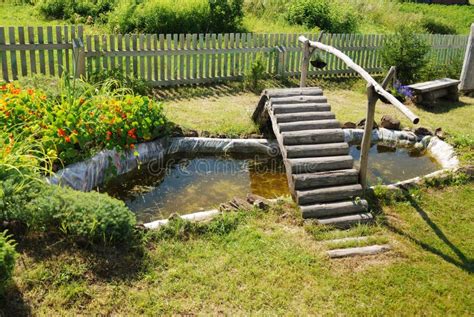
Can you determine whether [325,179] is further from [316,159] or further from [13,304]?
[13,304]

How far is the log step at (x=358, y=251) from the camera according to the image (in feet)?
17.9

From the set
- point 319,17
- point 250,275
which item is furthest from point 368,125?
point 319,17

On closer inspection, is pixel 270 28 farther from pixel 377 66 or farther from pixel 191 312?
pixel 191 312

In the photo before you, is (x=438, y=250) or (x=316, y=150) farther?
(x=316, y=150)

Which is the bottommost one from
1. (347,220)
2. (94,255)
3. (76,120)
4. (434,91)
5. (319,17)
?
(347,220)

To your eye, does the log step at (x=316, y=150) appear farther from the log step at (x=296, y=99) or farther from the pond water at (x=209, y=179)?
the log step at (x=296, y=99)

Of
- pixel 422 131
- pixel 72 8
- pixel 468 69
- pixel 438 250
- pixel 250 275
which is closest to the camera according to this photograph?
pixel 250 275

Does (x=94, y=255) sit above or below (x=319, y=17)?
below

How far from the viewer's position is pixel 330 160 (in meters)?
6.70

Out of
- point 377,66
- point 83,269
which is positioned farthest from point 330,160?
point 377,66

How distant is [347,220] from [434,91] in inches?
263

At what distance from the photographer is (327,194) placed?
6344 mm

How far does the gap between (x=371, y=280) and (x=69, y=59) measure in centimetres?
765

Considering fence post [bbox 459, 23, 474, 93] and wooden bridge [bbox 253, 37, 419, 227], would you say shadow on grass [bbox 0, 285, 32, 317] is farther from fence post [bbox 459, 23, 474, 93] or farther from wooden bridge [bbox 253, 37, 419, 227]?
fence post [bbox 459, 23, 474, 93]
